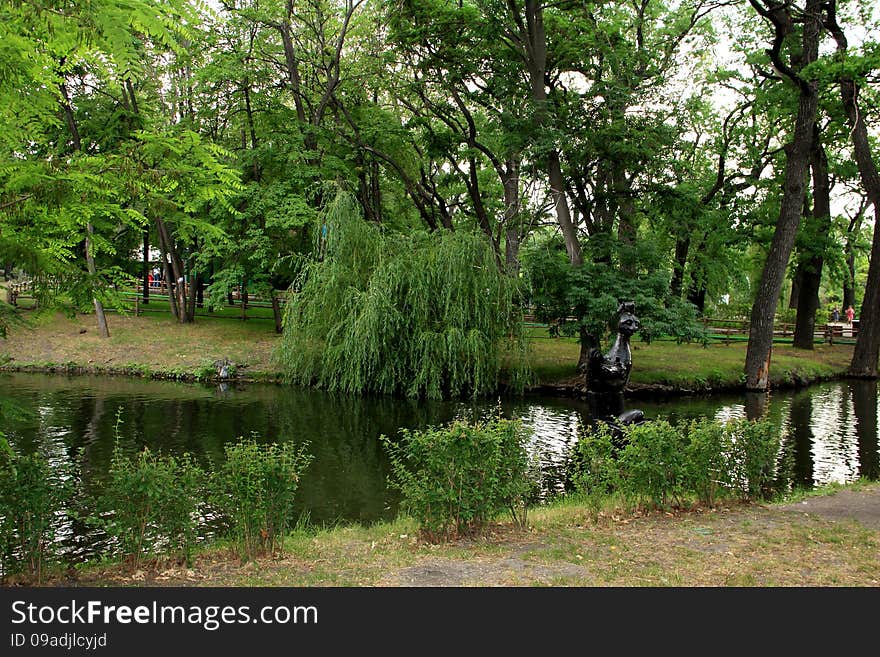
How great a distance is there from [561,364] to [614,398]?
39.3ft

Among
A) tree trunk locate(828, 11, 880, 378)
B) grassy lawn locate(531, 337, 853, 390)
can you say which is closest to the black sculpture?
grassy lawn locate(531, 337, 853, 390)

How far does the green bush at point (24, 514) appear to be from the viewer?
5342mm

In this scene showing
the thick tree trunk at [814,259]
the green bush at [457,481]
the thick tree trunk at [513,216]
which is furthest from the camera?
the thick tree trunk at [814,259]

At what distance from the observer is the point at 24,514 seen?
539 centimetres

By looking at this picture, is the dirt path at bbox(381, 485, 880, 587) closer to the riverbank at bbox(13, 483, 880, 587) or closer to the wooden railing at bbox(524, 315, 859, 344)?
the riverbank at bbox(13, 483, 880, 587)

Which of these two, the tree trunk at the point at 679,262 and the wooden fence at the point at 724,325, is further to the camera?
the wooden fence at the point at 724,325

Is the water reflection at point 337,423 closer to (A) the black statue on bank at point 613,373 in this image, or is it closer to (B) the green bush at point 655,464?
(A) the black statue on bank at point 613,373

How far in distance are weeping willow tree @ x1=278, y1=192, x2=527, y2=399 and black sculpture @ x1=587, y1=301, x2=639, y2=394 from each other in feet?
25.1

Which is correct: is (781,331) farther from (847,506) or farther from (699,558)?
(699,558)

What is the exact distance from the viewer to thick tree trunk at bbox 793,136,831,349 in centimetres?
2712

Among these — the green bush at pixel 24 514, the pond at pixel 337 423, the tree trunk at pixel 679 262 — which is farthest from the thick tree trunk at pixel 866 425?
the green bush at pixel 24 514

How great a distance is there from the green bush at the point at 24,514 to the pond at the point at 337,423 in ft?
11.8

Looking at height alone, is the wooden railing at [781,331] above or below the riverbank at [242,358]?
above

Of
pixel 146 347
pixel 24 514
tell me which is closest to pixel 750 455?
pixel 24 514
